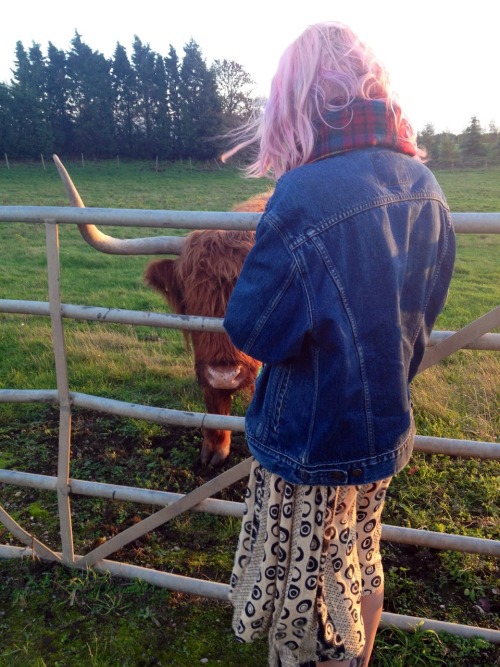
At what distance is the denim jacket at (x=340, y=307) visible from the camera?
4.01 ft

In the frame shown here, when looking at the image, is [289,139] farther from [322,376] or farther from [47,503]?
[47,503]

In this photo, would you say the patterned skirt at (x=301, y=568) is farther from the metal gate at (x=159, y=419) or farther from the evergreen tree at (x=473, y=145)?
the evergreen tree at (x=473, y=145)

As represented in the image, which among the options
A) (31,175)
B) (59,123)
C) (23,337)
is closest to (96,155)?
(59,123)

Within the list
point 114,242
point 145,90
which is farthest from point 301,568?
point 145,90

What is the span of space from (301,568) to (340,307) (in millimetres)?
697

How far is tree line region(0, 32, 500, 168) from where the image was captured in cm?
4088

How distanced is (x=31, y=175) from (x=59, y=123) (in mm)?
13898

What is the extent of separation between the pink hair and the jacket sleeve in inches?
9.0

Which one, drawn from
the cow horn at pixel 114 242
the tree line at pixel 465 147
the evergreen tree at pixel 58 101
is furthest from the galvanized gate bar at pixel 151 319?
the evergreen tree at pixel 58 101

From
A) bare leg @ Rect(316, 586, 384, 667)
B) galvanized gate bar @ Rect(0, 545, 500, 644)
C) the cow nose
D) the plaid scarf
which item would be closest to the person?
the plaid scarf

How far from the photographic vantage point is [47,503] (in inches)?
129

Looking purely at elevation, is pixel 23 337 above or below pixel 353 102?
below

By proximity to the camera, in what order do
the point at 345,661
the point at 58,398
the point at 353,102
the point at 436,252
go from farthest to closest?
the point at 58,398 < the point at 345,661 < the point at 436,252 < the point at 353,102

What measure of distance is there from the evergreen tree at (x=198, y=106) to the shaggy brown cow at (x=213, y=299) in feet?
137
